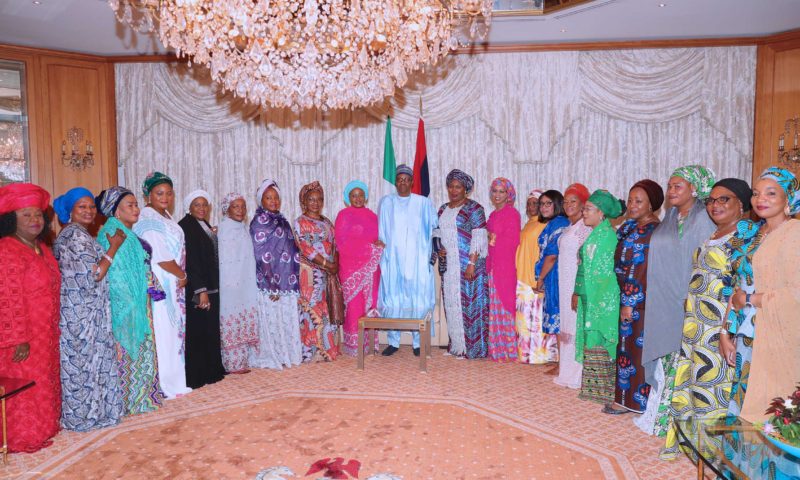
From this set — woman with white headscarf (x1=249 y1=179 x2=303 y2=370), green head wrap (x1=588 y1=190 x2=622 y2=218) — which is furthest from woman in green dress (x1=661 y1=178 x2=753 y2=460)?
woman with white headscarf (x1=249 y1=179 x2=303 y2=370)

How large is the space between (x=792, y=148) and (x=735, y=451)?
4808 millimetres

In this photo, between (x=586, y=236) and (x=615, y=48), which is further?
(x=615, y=48)

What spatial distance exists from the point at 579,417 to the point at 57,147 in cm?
628

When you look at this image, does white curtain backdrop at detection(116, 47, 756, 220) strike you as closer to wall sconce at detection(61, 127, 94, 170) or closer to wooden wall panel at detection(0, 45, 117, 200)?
wooden wall panel at detection(0, 45, 117, 200)

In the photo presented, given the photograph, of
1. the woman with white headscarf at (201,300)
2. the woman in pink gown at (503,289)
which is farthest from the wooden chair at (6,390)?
the woman in pink gown at (503,289)

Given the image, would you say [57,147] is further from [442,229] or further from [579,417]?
[579,417]

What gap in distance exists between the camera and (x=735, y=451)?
2.35 meters

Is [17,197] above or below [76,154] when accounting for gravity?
below

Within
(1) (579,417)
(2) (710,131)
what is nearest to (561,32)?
(2) (710,131)

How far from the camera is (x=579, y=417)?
4.13 meters

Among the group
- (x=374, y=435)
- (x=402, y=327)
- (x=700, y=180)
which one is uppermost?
(x=700, y=180)

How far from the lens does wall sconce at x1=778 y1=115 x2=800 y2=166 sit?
5.80m

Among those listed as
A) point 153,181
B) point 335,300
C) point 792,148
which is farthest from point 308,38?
point 792,148

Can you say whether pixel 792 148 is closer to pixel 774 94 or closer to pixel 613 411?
pixel 774 94
